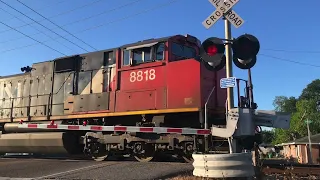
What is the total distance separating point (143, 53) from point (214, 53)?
18.2ft

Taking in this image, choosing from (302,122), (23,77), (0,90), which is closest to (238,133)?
(23,77)

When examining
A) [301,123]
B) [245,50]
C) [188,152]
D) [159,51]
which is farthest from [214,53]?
[301,123]

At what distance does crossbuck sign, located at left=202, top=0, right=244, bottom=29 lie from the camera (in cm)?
637

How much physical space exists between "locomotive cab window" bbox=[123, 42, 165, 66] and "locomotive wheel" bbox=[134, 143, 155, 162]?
2.92 meters

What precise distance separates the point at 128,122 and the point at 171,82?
243 centimetres

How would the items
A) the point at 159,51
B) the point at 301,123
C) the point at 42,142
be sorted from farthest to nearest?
the point at 301,123, the point at 42,142, the point at 159,51

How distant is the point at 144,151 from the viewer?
11.2 metres

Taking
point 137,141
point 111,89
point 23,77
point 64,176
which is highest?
point 23,77

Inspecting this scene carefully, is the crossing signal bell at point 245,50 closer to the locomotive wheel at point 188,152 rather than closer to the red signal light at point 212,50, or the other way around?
the red signal light at point 212,50

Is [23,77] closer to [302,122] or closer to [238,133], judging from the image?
[238,133]

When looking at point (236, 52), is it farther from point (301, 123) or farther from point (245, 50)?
point (301, 123)

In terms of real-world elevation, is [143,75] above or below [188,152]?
above

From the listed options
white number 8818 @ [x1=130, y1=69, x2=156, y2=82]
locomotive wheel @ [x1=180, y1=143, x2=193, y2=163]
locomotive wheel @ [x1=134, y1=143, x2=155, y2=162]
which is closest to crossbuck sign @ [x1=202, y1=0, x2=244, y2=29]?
locomotive wheel @ [x1=180, y1=143, x2=193, y2=163]

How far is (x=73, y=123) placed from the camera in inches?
535
